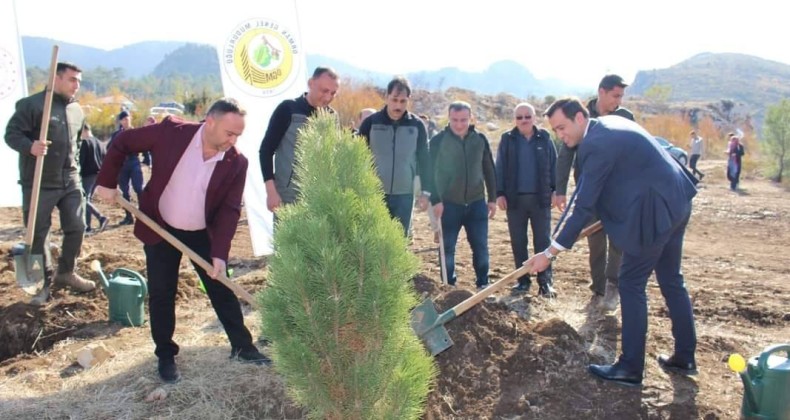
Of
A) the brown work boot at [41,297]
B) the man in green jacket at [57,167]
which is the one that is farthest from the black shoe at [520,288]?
the brown work boot at [41,297]

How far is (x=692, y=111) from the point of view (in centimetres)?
5428

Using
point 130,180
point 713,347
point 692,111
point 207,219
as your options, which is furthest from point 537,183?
point 692,111

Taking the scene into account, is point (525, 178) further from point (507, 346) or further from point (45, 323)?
point (45, 323)

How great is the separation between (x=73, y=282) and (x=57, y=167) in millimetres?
999

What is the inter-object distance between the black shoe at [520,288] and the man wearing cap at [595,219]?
1.94ft

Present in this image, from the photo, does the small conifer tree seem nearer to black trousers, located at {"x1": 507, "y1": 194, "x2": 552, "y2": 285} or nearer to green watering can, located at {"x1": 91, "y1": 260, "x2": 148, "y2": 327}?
green watering can, located at {"x1": 91, "y1": 260, "x2": 148, "y2": 327}

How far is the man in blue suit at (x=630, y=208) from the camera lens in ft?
11.1

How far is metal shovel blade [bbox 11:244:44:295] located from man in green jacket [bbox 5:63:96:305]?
6 cm

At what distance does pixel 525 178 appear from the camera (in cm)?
533

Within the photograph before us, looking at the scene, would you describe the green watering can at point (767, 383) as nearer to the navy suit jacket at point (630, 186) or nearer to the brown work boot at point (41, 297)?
the navy suit jacket at point (630, 186)

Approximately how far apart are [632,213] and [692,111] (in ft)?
189

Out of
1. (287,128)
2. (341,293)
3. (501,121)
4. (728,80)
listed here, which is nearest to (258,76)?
(287,128)

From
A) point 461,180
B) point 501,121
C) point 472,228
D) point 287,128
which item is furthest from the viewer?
point 501,121

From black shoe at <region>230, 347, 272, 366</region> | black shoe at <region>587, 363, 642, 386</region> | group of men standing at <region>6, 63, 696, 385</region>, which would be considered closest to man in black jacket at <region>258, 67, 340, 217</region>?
group of men standing at <region>6, 63, 696, 385</region>
